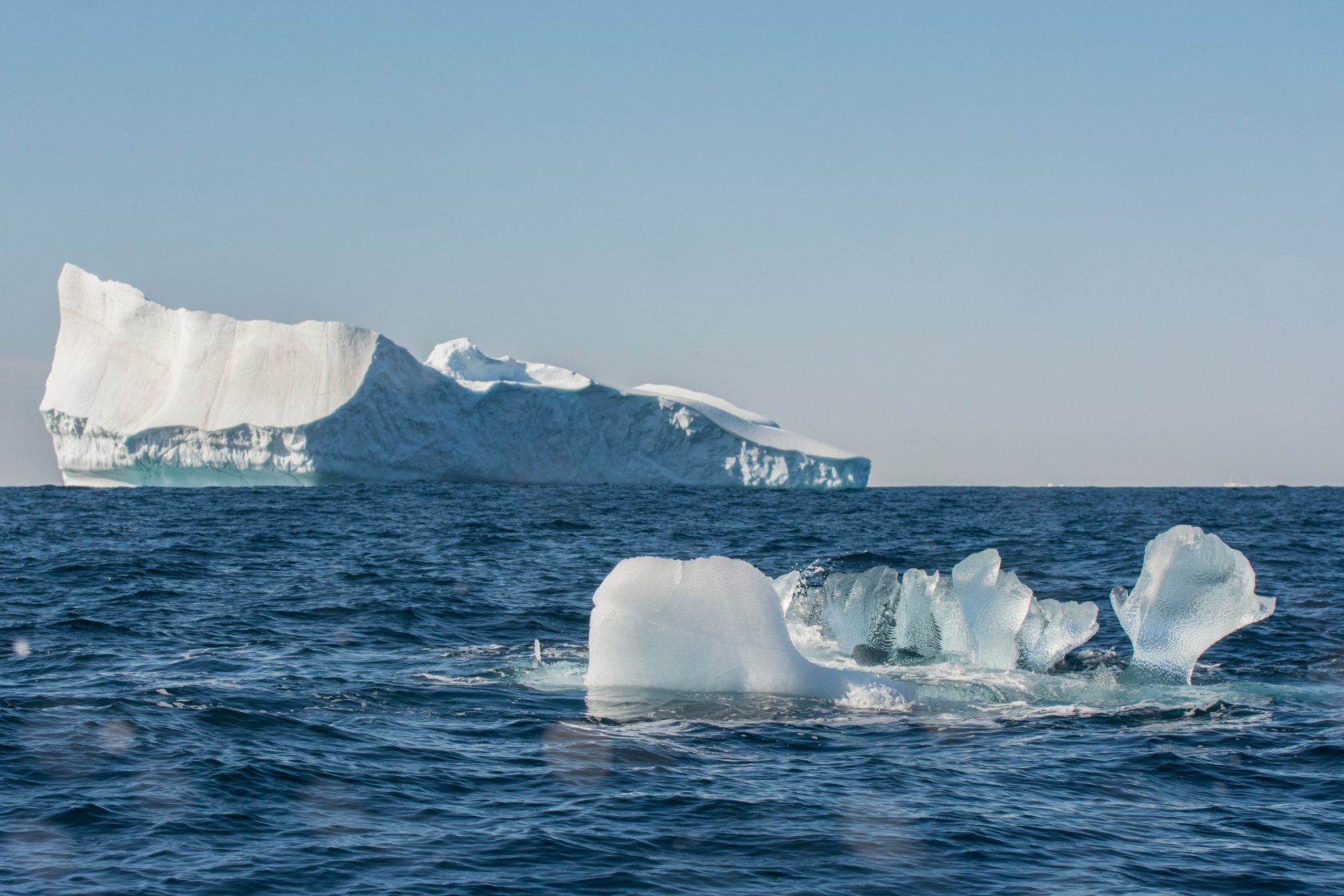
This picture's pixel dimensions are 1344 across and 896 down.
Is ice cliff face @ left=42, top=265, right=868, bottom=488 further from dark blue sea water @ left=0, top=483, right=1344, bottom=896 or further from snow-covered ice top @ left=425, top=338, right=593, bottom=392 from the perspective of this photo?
dark blue sea water @ left=0, top=483, right=1344, bottom=896

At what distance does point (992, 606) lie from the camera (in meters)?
12.4

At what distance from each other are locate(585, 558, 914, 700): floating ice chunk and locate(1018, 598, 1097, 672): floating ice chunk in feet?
7.22

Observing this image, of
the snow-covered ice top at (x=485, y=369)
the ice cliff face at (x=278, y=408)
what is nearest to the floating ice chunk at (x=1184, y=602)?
the ice cliff face at (x=278, y=408)

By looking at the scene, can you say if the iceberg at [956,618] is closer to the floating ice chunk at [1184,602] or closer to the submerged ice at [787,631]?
the submerged ice at [787,631]

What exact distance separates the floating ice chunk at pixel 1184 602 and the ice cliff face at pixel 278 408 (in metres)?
45.7

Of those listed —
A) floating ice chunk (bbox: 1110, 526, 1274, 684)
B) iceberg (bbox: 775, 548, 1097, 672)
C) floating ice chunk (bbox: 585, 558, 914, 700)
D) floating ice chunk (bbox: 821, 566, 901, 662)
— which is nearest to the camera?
floating ice chunk (bbox: 585, 558, 914, 700)

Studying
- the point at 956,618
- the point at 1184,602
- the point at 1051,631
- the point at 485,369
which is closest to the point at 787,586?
the point at 956,618

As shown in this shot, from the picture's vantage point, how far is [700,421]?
211 feet

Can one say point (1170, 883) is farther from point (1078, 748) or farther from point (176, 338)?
point (176, 338)

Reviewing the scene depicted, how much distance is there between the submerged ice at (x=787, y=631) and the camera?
10.6 meters

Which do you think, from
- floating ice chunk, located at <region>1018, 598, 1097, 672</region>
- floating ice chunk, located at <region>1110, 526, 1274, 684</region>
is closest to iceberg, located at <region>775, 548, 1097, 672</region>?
floating ice chunk, located at <region>1018, 598, 1097, 672</region>

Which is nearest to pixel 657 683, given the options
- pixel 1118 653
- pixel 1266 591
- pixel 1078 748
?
pixel 1078 748

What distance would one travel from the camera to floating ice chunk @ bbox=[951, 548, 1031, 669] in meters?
12.2

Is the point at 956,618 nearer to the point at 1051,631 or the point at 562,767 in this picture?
the point at 1051,631
